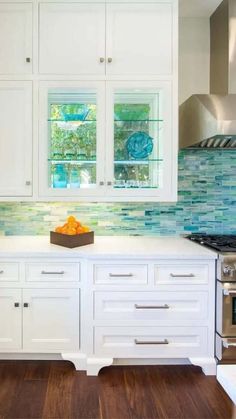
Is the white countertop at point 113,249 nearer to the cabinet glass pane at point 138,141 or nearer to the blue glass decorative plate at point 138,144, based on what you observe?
the cabinet glass pane at point 138,141

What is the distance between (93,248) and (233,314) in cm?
103

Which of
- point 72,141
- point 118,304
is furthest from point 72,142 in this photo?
point 118,304

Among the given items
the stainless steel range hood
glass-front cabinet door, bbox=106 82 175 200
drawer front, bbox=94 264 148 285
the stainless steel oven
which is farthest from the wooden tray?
the stainless steel range hood

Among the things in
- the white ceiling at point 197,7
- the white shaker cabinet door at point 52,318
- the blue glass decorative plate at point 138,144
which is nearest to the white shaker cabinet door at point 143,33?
the white ceiling at point 197,7

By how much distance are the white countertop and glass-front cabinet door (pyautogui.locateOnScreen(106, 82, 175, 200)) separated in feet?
1.21

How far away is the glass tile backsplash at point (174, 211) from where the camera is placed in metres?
2.77

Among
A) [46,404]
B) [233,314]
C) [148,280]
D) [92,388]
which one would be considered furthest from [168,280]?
[46,404]

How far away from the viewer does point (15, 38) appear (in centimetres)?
237

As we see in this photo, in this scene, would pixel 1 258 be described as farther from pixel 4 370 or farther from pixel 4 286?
pixel 4 370

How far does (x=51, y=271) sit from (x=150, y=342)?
0.82 metres

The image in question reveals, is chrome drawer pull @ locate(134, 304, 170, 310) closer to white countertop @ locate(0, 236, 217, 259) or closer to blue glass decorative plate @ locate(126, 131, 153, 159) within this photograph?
white countertop @ locate(0, 236, 217, 259)

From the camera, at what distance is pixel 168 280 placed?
216cm

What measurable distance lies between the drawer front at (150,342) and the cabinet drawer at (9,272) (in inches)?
25.9

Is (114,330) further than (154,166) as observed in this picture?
No
